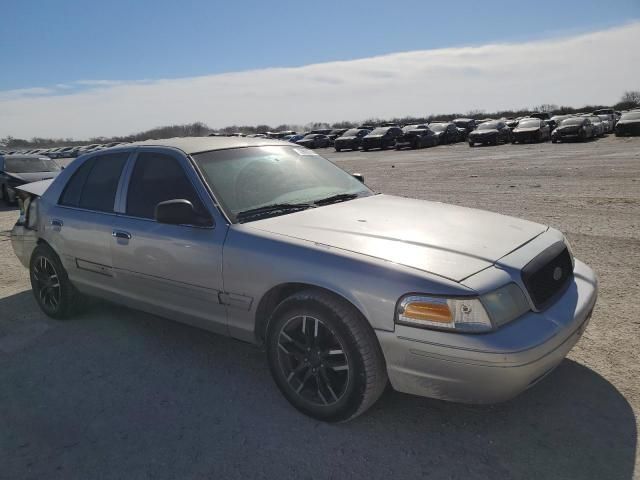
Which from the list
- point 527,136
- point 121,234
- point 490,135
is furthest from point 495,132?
point 121,234

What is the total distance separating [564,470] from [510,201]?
796 centimetres

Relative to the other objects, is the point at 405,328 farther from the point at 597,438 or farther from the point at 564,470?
the point at 597,438

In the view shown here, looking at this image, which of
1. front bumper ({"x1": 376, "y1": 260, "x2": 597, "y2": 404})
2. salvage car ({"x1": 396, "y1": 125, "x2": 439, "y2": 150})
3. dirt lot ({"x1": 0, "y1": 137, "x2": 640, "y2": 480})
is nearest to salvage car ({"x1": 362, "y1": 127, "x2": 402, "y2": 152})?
salvage car ({"x1": 396, "y1": 125, "x2": 439, "y2": 150})

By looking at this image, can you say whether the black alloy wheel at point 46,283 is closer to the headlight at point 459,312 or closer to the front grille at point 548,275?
the headlight at point 459,312

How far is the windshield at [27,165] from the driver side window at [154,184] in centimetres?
1185

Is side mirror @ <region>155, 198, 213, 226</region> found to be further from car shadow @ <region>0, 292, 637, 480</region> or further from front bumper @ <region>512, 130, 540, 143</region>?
front bumper @ <region>512, 130, 540, 143</region>

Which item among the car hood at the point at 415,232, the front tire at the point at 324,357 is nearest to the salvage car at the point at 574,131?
the car hood at the point at 415,232

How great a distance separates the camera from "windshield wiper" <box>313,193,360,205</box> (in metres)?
3.75

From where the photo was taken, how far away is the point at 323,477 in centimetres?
249

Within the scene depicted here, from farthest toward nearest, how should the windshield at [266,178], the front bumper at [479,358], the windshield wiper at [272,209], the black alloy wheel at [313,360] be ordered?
the windshield at [266,178], the windshield wiper at [272,209], the black alloy wheel at [313,360], the front bumper at [479,358]

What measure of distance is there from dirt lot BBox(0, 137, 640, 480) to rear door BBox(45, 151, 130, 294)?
56 cm

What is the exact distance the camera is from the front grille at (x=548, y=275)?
2.74m

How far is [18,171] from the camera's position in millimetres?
14078

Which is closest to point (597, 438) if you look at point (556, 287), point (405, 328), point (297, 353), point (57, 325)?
point (556, 287)
